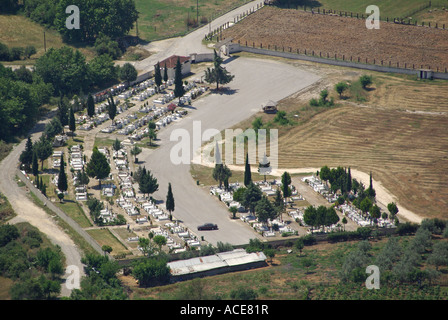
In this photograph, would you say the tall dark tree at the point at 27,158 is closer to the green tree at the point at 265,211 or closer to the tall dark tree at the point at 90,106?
the tall dark tree at the point at 90,106

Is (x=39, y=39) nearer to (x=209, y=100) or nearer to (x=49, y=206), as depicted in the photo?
(x=209, y=100)

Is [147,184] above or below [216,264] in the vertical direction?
above

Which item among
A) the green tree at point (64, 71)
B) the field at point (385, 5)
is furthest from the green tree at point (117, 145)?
the field at point (385, 5)

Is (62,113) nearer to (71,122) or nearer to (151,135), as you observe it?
(71,122)

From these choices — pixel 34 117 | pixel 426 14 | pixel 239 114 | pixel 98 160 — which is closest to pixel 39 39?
pixel 34 117

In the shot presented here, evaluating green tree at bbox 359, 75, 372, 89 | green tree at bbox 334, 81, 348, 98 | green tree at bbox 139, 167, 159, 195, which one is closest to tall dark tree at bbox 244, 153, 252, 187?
green tree at bbox 139, 167, 159, 195

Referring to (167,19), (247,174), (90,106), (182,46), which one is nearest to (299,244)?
(247,174)
